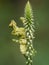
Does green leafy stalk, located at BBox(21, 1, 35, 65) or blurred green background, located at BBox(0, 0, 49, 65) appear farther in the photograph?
blurred green background, located at BBox(0, 0, 49, 65)

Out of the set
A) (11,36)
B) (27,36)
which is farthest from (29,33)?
(11,36)

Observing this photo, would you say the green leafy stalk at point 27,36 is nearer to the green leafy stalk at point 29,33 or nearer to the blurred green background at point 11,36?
the green leafy stalk at point 29,33

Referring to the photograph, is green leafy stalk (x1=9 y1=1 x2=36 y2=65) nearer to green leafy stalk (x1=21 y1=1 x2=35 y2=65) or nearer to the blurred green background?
green leafy stalk (x1=21 y1=1 x2=35 y2=65)

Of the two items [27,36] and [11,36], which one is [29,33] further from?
[11,36]

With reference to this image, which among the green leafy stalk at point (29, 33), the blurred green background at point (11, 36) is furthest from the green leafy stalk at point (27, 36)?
the blurred green background at point (11, 36)

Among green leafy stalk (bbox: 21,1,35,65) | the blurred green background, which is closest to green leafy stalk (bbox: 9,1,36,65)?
green leafy stalk (bbox: 21,1,35,65)
